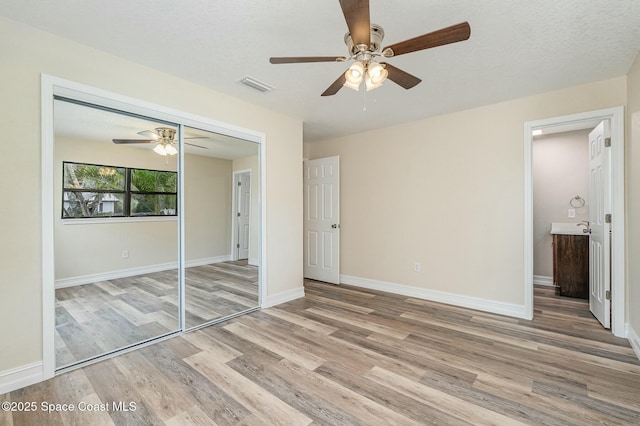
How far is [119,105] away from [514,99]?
420 cm

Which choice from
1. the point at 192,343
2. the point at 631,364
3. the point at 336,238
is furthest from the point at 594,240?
the point at 192,343

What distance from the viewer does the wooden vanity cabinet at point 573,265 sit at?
406cm

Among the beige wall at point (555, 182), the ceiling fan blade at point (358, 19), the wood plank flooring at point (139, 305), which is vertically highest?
the ceiling fan blade at point (358, 19)

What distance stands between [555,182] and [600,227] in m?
1.96

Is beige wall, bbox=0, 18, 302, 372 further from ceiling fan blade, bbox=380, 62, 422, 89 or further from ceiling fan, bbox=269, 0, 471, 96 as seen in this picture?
ceiling fan blade, bbox=380, 62, 422, 89

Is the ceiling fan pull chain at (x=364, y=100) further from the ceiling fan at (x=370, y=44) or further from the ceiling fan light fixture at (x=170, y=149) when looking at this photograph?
the ceiling fan light fixture at (x=170, y=149)

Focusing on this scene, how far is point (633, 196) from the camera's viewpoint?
264cm

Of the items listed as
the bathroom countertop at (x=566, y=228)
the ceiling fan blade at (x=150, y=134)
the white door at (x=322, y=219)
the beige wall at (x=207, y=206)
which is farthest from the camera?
the white door at (x=322, y=219)

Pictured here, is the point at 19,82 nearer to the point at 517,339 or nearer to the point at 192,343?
the point at 192,343

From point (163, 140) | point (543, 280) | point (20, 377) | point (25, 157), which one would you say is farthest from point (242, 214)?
point (543, 280)

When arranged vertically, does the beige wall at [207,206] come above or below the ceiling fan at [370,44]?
below

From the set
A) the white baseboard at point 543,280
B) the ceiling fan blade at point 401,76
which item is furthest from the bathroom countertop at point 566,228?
the ceiling fan blade at point 401,76

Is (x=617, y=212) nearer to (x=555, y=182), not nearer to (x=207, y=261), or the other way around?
(x=555, y=182)

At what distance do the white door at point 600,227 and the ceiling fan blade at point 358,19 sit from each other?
303 cm
